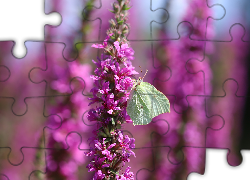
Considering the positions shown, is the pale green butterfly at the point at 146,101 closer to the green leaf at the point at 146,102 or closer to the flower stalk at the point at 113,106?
the green leaf at the point at 146,102

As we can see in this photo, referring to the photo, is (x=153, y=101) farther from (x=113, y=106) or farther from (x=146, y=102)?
(x=113, y=106)

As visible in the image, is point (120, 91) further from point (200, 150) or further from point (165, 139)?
point (200, 150)

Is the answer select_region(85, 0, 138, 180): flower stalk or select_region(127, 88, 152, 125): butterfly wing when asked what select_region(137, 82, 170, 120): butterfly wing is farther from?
select_region(85, 0, 138, 180): flower stalk

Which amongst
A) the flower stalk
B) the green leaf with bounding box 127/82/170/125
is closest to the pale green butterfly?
the green leaf with bounding box 127/82/170/125

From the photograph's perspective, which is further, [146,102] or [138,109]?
[146,102]
